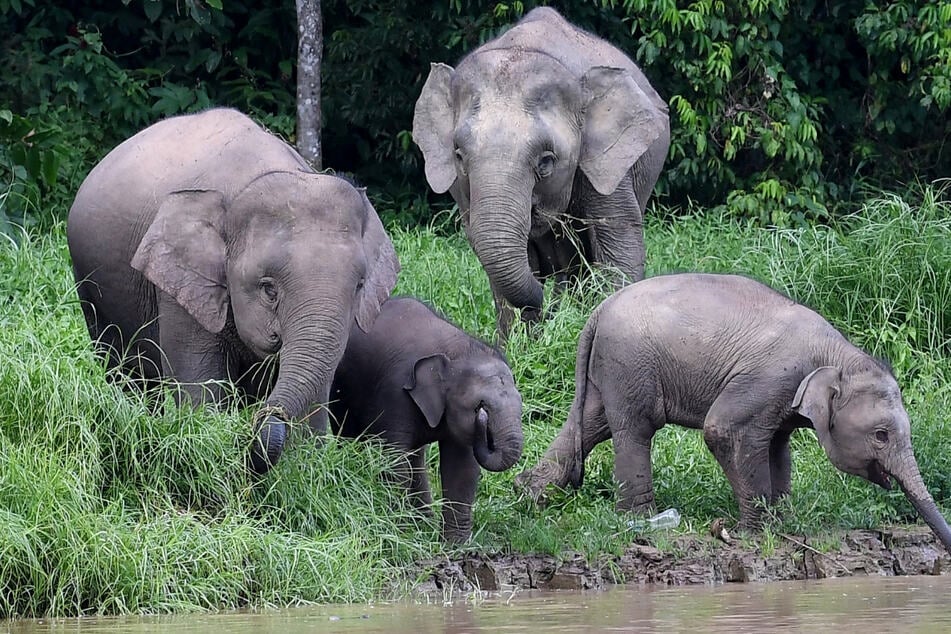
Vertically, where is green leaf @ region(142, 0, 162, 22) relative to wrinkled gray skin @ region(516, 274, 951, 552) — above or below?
below

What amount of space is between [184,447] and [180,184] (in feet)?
4.38

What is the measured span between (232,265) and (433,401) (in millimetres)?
966

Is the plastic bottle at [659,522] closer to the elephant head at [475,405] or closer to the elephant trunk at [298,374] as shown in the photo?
the elephant head at [475,405]

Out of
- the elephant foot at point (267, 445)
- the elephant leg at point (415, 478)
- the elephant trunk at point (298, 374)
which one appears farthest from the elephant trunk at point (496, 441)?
the elephant foot at point (267, 445)

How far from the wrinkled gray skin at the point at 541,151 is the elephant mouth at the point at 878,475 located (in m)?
2.36

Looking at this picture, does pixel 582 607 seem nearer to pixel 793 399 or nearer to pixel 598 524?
pixel 598 524

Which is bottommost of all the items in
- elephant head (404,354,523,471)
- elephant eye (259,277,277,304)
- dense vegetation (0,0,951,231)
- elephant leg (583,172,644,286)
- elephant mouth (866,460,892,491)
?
dense vegetation (0,0,951,231)

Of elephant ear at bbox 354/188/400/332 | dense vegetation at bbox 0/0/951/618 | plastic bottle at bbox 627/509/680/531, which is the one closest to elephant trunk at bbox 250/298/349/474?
dense vegetation at bbox 0/0/951/618

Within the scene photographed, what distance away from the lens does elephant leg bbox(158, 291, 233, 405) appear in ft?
24.9

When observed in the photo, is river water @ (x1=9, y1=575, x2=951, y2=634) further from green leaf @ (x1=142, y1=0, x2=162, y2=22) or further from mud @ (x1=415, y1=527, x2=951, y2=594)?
green leaf @ (x1=142, y1=0, x2=162, y2=22)

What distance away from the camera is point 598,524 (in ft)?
25.5

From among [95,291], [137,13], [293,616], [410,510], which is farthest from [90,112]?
[293,616]

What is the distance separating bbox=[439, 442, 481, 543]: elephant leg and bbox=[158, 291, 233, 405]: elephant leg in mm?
952

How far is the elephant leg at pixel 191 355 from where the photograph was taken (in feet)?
24.9
